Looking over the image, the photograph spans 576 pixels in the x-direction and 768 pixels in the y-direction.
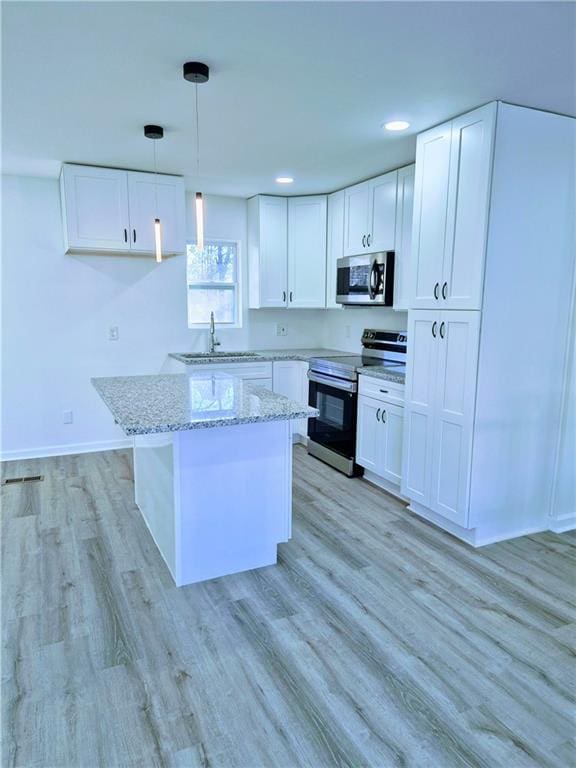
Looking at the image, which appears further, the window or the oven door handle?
the window

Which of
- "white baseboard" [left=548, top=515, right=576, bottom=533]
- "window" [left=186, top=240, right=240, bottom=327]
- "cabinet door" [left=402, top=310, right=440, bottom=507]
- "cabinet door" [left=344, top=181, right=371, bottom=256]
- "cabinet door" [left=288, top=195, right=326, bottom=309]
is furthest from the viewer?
"window" [left=186, top=240, right=240, bottom=327]

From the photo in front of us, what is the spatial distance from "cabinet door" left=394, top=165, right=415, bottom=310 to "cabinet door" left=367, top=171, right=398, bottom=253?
62mm

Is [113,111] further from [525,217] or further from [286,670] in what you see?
[286,670]

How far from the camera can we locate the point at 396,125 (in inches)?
115

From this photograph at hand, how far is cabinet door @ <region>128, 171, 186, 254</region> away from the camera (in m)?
4.04

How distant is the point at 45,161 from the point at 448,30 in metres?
3.08

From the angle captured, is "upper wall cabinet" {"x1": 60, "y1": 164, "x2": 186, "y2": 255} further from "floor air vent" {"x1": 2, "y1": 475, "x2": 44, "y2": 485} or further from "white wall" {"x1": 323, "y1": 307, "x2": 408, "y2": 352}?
"floor air vent" {"x1": 2, "y1": 475, "x2": 44, "y2": 485}

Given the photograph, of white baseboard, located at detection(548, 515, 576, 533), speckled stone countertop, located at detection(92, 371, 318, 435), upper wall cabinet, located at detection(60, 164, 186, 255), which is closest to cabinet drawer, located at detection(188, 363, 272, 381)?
upper wall cabinet, located at detection(60, 164, 186, 255)

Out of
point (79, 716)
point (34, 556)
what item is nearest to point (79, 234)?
point (34, 556)

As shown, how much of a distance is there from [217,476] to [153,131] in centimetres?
211

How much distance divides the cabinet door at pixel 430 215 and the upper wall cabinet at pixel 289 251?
67.7 inches

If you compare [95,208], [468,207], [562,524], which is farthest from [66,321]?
[562,524]

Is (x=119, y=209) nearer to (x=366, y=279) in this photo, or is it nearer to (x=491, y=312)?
(x=366, y=279)

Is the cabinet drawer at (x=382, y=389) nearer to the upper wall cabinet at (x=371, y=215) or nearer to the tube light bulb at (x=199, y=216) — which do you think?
the upper wall cabinet at (x=371, y=215)
